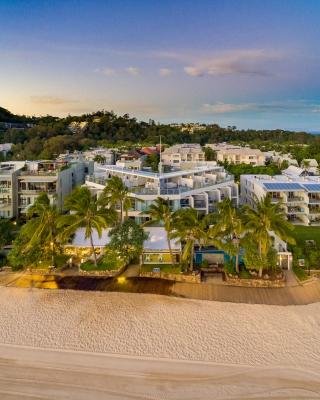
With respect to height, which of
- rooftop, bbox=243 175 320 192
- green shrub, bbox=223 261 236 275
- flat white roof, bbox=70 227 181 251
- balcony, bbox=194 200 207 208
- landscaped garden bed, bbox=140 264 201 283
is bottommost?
landscaped garden bed, bbox=140 264 201 283

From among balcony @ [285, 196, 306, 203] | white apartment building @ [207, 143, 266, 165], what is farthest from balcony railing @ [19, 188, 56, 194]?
white apartment building @ [207, 143, 266, 165]

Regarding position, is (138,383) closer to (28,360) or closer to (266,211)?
(28,360)

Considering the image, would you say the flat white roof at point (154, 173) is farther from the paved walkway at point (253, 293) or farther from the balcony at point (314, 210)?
the paved walkway at point (253, 293)

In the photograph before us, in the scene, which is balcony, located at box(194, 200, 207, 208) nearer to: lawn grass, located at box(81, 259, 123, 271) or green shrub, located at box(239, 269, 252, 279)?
green shrub, located at box(239, 269, 252, 279)

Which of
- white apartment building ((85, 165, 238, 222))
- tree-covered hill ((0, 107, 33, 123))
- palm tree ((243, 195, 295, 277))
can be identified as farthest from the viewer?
tree-covered hill ((0, 107, 33, 123))

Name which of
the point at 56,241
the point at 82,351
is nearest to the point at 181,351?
the point at 82,351

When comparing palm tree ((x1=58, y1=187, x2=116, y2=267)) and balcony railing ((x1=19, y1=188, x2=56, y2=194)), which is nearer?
palm tree ((x1=58, y1=187, x2=116, y2=267))

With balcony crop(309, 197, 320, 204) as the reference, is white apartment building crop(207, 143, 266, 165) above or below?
above
